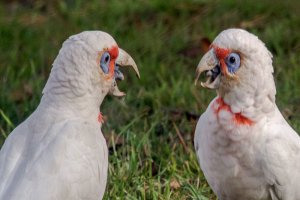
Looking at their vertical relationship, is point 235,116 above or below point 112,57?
below

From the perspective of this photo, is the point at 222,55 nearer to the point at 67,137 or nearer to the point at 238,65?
the point at 238,65

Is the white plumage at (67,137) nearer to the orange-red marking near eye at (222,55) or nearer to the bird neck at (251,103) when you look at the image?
the orange-red marking near eye at (222,55)

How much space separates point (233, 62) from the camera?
4.86 metres

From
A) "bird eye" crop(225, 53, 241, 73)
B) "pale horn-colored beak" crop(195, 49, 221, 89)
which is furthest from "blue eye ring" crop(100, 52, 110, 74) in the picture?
"bird eye" crop(225, 53, 241, 73)

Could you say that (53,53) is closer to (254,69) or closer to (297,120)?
(297,120)

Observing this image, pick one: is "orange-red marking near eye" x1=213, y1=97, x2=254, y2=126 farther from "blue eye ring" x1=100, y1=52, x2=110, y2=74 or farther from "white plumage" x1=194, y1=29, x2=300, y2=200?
"blue eye ring" x1=100, y1=52, x2=110, y2=74

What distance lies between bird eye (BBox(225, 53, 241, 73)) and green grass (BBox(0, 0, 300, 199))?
2.92 ft

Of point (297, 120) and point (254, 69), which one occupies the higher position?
point (254, 69)

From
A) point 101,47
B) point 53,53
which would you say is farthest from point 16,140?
point 53,53

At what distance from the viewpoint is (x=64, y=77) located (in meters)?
4.73

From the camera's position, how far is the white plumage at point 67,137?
4.48 m

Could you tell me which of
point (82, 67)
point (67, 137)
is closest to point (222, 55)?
point (82, 67)

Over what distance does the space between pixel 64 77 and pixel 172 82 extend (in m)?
2.65

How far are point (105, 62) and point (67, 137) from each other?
1.50 ft
